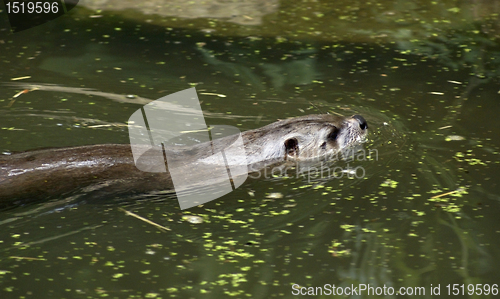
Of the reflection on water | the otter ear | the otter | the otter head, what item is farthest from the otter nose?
the otter ear

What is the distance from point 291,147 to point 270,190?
1.67 ft

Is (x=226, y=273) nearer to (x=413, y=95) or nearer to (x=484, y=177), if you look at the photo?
(x=484, y=177)

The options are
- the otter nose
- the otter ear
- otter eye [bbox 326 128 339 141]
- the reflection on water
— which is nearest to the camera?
the reflection on water

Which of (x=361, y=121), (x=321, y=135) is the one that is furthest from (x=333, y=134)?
(x=361, y=121)

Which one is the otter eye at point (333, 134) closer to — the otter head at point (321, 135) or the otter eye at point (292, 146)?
the otter head at point (321, 135)

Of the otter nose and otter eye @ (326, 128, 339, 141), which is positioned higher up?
the otter nose

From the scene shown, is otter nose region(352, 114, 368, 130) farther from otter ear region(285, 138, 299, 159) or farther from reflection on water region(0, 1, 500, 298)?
otter ear region(285, 138, 299, 159)

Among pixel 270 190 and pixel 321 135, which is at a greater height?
pixel 321 135

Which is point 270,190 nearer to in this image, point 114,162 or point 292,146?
point 292,146

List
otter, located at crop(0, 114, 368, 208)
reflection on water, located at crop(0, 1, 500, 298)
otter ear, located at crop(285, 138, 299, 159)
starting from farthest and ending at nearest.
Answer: otter ear, located at crop(285, 138, 299, 159), otter, located at crop(0, 114, 368, 208), reflection on water, located at crop(0, 1, 500, 298)

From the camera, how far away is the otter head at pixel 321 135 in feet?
15.4

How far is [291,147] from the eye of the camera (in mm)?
4691

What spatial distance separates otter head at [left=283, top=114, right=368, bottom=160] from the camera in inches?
185

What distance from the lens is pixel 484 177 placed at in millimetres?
4461
